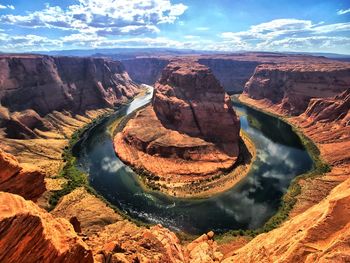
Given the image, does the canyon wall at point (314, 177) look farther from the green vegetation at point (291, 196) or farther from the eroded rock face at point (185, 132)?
the eroded rock face at point (185, 132)

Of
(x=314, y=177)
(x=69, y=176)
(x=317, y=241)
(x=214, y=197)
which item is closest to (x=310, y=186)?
(x=314, y=177)

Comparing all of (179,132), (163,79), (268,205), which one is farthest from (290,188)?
(163,79)

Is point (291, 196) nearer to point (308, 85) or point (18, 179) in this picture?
point (18, 179)

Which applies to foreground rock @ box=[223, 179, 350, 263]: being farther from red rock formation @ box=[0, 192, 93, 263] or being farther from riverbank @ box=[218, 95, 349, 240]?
riverbank @ box=[218, 95, 349, 240]

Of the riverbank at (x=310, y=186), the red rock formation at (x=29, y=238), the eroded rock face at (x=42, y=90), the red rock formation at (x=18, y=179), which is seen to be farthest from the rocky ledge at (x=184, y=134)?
the red rock formation at (x=29, y=238)

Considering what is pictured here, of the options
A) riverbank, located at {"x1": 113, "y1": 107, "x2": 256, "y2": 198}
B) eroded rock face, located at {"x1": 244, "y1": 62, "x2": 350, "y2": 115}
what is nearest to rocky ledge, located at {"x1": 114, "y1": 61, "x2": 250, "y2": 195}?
riverbank, located at {"x1": 113, "y1": 107, "x2": 256, "y2": 198}

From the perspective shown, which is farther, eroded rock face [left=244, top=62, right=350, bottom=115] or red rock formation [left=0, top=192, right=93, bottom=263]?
eroded rock face [left=244, top=62, right=350, bottom=115]

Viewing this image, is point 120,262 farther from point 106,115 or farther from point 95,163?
point 106,115
